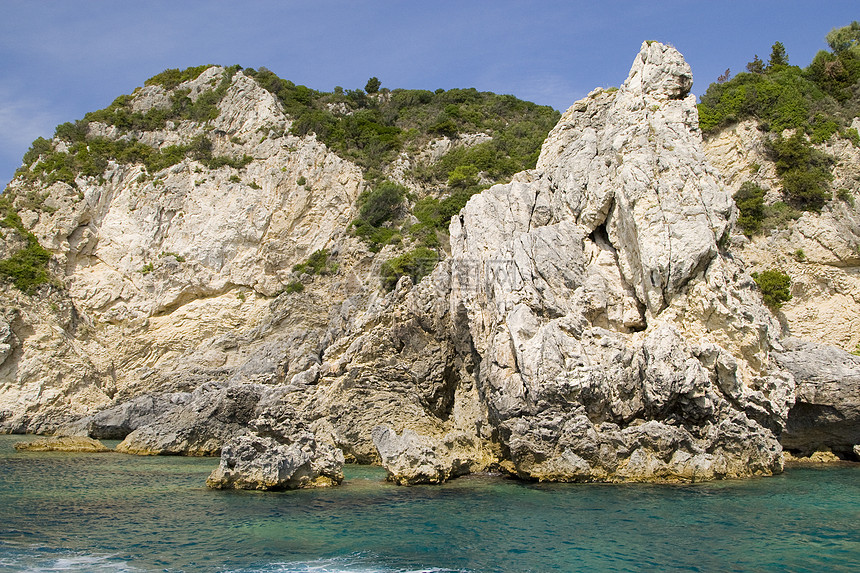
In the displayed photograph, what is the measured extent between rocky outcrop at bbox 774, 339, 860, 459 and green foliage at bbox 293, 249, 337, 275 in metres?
24.4

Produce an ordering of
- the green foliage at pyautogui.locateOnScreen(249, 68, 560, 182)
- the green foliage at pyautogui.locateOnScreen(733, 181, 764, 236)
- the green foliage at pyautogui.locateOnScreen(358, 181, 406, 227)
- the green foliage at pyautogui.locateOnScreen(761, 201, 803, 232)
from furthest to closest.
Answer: the green foliage at pyautogui.locateOnScreen(249, 68, 560, 182)
the green foliage at pyautogui.locateOnScreen(358, 181, 406, 227)
the green foliage at pyautogui.locateOnScreen(733, 181, 764, 236)
the green foliage at pyautogui.locateOnScreen(761, 201, 803, 232)

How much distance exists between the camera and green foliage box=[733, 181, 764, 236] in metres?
27.6

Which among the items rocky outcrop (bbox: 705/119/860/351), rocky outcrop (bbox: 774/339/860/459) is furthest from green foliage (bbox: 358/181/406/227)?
rocky outcrop (bbox: 774/339/860/459)

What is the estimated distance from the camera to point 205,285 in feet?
119

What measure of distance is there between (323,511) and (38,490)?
840 cm

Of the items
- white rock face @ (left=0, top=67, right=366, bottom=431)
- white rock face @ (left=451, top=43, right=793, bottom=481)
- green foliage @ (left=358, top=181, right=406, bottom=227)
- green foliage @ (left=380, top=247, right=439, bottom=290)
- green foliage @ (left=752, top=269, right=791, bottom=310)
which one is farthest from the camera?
green foliage @ (left=358, top=181, right=406, bottom=227)

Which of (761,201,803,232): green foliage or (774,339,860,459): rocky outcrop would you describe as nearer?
(774,339,860,459): rocky outcrop

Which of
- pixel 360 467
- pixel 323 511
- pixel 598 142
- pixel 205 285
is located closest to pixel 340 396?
pixel 360 467

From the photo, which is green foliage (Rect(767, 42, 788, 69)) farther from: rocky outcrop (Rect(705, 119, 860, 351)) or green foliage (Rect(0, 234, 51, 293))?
green foliage (Rect(0, 234, 51, 293))

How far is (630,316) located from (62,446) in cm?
2296

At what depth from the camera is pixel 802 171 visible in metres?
27.9

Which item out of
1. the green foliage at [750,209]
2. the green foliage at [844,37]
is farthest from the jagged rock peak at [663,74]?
the green foliage at [844,37]

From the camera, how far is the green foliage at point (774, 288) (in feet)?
79.8

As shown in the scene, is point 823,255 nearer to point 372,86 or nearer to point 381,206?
point 381,206
